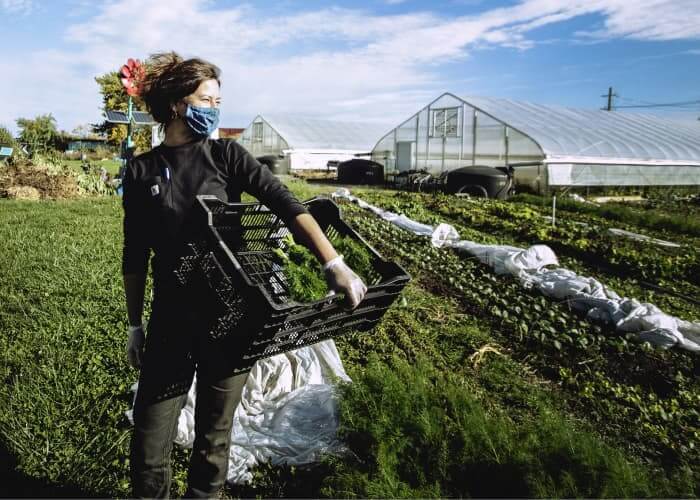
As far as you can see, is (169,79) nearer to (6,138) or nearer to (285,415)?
(285,415)

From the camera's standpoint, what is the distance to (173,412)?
6.06 ft

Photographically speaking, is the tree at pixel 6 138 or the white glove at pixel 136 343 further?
the tree at pixel 6 138

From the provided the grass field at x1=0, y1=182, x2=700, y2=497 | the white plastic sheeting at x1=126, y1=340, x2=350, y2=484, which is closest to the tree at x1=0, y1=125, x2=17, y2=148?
the grass field at x1=0, y1=182, x2=700, y2=497

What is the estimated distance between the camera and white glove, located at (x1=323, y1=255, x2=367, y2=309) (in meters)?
1.52

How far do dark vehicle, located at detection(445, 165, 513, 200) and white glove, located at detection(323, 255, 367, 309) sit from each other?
1296 cm

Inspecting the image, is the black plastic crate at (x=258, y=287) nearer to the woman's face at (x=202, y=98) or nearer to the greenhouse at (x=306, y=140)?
the woman's face at (x=202, y=98)

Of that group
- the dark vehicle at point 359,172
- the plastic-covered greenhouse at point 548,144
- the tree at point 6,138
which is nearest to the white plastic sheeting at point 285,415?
the plastic-covered greenhouse at point 548,144

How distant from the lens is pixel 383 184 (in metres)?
20.8

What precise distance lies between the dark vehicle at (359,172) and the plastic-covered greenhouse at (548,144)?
1.26 metres

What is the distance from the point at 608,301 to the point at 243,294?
3.96m

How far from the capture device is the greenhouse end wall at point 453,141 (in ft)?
52.0

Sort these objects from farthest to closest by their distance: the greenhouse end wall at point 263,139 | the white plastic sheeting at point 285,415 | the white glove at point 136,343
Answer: the greenhouse end wall at point 263,139 < the white plastic sheeting at point 285,415 < the white glove at point 136,343

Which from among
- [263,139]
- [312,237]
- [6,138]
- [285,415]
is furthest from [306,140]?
[312,237]

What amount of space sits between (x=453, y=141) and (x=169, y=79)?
1679 cm
